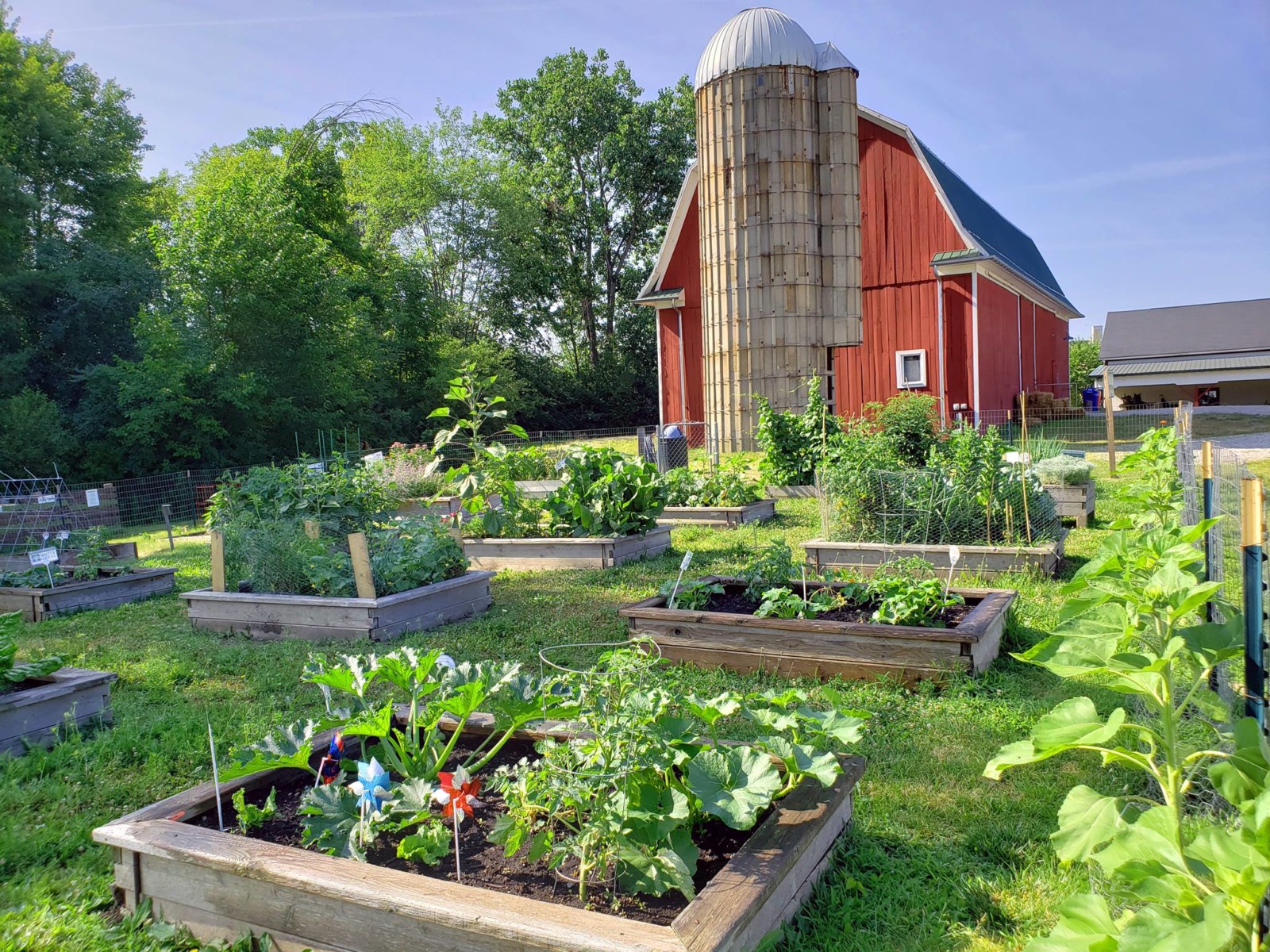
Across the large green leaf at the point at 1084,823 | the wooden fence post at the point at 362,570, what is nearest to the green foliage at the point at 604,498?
the wooden fence post at the point at 362,570

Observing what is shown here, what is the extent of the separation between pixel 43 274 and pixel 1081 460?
71.2ft

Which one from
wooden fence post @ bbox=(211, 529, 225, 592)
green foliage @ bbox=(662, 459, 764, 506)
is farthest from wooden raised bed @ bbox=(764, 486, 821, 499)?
wooden fence post @ bbox=(211, 529, 225, 592)

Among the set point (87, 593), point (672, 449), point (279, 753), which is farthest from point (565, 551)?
point (672, 449)

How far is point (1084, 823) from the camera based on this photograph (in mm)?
1781

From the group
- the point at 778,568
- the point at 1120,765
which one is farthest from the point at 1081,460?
the point at 1120,765

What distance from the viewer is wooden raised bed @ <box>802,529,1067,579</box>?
653 centimetres

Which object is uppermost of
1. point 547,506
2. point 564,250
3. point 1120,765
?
point 564,250

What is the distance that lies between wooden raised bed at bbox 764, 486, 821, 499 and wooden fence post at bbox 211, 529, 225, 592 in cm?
725

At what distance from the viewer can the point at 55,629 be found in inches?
273

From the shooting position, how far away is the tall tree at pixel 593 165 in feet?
110

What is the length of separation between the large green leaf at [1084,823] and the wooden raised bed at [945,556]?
180 inches

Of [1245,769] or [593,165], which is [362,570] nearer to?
[1245,769]

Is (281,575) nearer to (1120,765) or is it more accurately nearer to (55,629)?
(55,629)

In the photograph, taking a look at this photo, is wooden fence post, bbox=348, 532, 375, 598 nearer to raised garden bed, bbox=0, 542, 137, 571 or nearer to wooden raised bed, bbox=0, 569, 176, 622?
wooden raised bed, bbox=0, 569, 176, 622
